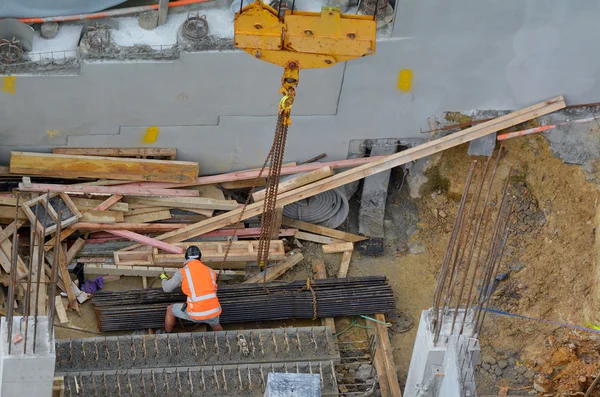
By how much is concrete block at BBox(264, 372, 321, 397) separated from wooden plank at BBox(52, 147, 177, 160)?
4.42 metres

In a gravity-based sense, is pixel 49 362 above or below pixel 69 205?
below

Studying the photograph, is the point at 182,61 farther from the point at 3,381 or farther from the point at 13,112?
the point at 3,381

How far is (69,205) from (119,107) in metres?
1.35

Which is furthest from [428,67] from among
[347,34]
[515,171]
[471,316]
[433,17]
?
[471,316]

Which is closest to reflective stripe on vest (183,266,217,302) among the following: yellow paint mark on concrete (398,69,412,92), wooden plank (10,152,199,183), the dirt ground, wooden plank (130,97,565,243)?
wooden plank (130,97,565,243)

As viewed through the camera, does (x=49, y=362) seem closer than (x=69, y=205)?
Yes

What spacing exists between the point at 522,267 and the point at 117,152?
→ 5.31m

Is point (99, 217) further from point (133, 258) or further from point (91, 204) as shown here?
point (133, 258)

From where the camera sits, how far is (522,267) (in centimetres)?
1502

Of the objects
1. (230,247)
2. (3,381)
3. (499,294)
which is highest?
(230,247)

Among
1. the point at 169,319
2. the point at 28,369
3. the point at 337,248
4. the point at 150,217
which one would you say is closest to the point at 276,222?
the point at 337,248

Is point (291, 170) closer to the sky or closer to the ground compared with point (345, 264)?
closer to the sky

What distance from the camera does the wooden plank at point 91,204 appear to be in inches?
579

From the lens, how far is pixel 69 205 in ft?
47.6
